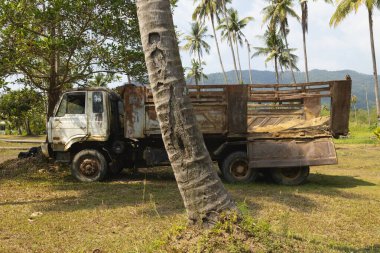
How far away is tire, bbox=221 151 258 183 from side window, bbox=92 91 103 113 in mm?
3744

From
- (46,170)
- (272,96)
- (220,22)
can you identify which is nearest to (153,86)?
(272,96)

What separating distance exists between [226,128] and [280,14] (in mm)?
39767

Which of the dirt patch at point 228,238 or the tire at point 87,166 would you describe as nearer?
the dirt patch at point 228,238

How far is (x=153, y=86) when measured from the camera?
417 cm

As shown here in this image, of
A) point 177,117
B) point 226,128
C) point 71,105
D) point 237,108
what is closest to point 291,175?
point 226,128

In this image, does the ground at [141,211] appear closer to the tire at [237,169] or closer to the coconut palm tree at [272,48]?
the tire at [237,169]

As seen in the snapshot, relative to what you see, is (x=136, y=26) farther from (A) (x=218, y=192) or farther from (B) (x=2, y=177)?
(A) (x=218, y=192)

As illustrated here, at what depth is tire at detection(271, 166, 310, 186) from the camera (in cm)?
1074

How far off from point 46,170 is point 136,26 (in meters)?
5.32

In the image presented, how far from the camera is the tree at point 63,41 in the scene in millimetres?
10352

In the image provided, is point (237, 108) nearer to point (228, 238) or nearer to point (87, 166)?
point (87, 166)

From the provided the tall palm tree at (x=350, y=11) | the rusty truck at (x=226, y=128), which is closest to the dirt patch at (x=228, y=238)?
the rusty truck at (x=226, y=128)

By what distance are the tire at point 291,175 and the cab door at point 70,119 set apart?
5.35 m

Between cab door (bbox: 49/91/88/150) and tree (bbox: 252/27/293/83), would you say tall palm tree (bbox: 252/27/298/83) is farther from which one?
cab door (bbox: 49/91/88/150)
